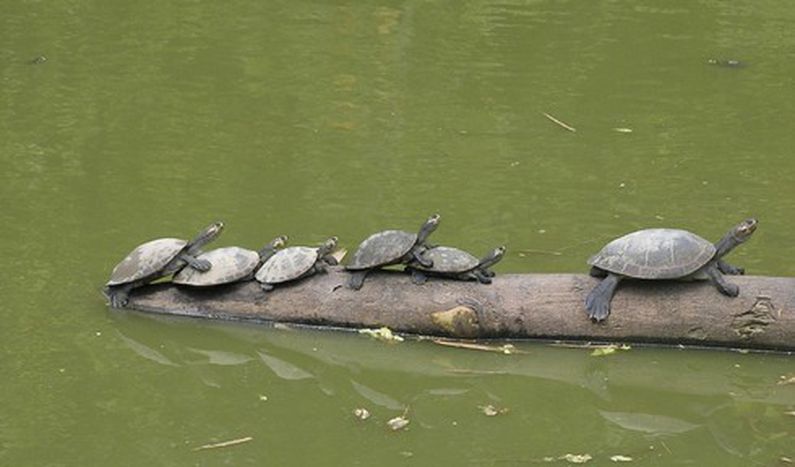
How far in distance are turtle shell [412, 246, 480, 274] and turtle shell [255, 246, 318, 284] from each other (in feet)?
1.76

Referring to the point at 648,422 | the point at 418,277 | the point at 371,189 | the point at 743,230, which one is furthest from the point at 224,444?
the point at 371,189

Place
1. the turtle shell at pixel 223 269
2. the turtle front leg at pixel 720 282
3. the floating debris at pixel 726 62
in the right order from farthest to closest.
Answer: the floating debris at pixel 726 62, the turtle shell at pixel 223 269, the turtle front leg at pixel 720 282

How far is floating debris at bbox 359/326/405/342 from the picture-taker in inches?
269

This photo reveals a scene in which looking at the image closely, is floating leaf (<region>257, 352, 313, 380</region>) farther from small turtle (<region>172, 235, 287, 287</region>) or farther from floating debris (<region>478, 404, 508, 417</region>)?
floating debris (<region>478, 404, 508, 417</region>)

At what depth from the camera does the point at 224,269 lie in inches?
275

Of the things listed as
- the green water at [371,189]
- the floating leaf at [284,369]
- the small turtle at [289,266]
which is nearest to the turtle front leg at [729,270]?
the green water at [371,189]

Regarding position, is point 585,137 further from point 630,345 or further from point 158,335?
point 158,335

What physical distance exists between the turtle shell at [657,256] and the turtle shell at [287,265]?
138 centimetres

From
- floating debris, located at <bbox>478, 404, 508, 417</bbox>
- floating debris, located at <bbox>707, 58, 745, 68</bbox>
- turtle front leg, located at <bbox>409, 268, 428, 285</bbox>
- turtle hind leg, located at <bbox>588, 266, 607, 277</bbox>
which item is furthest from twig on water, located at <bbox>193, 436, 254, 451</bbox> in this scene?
floating debris, located at <bbox>707, 58, 745, 68</bbox>

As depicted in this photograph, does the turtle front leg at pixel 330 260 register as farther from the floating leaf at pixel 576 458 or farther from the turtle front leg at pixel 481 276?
the floating leaf at pixel 576 458

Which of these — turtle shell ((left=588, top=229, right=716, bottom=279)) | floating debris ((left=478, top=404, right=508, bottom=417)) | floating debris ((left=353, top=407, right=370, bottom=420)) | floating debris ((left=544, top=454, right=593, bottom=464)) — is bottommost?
floating debris ((left=478, top=404, right=508, bottom=417))

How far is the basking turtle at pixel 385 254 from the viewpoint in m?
6.84

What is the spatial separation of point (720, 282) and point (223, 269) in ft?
7.88

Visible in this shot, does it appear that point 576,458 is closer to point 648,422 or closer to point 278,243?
point 648,422
